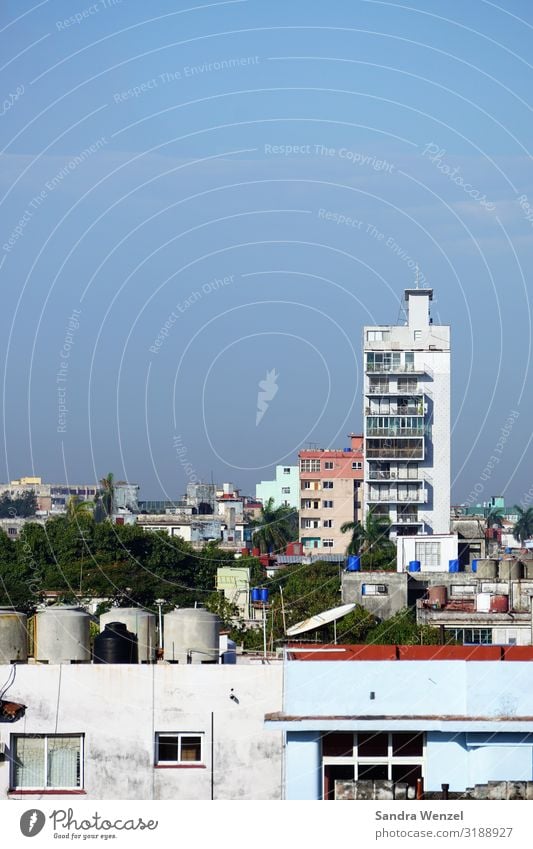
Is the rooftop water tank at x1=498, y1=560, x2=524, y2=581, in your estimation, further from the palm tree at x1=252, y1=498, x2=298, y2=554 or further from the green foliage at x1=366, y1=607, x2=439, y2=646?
the palm tree at x1=252, y1=498, x2=298, y2=554

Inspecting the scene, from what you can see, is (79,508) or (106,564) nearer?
(106,564)

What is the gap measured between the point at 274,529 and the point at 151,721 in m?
42.3

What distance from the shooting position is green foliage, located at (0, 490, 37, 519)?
71750 mm

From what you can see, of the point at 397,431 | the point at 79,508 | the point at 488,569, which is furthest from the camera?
the point at 79,508

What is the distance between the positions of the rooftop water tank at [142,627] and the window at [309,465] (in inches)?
1596

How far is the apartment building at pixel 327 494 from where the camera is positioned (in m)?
49.3

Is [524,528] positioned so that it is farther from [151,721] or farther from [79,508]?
[151,721]

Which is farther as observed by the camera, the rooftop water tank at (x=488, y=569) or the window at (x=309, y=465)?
the window at (x=309, y=465)

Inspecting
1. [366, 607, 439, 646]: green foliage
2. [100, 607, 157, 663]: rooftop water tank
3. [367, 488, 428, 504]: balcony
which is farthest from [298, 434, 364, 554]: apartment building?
[100, 607, 157, 663]: rooftop water tank

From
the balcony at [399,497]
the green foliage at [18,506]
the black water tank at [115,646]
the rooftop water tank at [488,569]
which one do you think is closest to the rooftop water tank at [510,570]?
the rooftop water tank at [488,569]

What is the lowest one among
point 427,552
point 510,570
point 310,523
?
point 510,570

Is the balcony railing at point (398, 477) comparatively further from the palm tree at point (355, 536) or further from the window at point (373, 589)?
the window at point (373, 589)

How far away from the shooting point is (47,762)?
8.20 metres

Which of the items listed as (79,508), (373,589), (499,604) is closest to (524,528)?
(79,508)
